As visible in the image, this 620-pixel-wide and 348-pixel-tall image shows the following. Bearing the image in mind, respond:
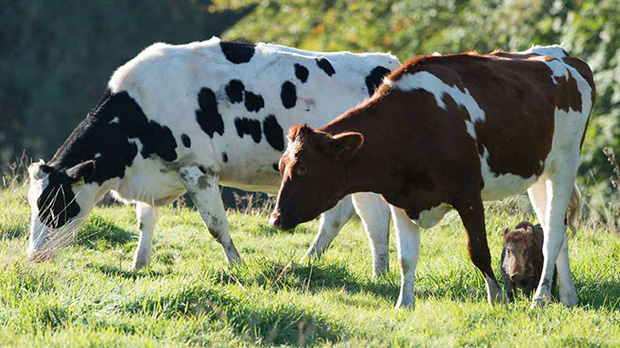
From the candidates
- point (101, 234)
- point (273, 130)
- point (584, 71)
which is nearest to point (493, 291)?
point (584, 71)

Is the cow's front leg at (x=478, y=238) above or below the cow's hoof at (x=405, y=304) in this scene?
above

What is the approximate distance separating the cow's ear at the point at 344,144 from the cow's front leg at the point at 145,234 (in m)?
3.34


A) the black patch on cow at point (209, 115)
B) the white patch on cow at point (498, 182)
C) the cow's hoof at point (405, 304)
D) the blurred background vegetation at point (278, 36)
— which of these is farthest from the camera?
the blurred background vegetation at point (278, 36)

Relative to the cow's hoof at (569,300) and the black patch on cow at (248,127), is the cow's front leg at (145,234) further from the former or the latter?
the cow's hoof at (569,300)

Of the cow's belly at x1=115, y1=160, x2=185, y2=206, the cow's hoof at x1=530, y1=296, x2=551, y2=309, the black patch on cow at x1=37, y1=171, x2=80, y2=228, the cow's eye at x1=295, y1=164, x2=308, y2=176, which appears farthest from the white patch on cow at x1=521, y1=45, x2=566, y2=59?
the black patch on cow at x1=37, y1=171, x2=80, y2=228

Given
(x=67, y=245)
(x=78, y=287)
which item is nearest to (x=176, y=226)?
(x=67, y=245)

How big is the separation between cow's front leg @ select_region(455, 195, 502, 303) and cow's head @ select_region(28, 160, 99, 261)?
12.8 ft

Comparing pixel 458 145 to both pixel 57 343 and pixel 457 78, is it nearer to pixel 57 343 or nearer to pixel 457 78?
pixel 457 78

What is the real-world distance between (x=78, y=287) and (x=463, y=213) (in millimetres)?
3021

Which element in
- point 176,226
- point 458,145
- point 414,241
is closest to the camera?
point 458,145

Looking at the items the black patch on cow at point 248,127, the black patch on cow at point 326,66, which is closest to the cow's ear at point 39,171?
the black patch on cow at point 248,127

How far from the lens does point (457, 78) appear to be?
7.93 m

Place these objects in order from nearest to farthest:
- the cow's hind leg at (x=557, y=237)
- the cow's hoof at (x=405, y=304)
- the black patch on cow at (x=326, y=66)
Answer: the cow's hoof at (x=405, y=304), the cow's hind leg at (x=557, y=237), the black patch on cow at (x=326, y=66)

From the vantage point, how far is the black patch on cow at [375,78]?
10070mm
